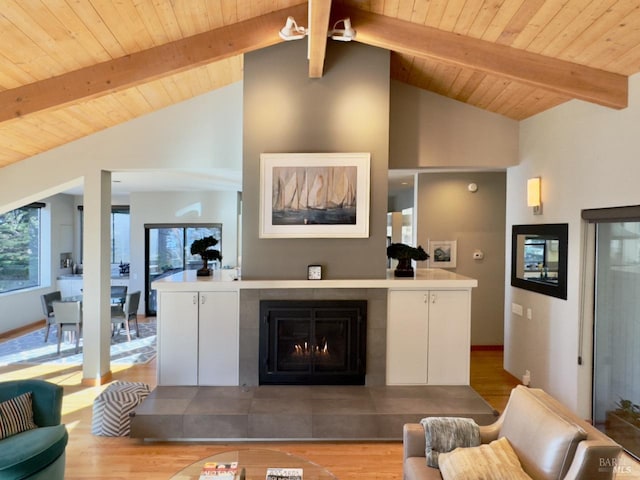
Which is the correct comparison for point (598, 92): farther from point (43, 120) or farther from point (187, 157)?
point (43, 120)

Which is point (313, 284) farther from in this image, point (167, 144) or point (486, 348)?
point (486, 348)

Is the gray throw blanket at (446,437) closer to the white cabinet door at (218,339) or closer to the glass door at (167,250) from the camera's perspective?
the white cabinet door at (218,339)

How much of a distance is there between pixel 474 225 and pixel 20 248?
848 cm

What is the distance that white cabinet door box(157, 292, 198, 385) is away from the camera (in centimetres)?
405

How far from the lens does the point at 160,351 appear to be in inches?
159

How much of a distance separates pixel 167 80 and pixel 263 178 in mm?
1468

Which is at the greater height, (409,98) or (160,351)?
(409,98)

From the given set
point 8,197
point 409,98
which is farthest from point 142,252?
point 409,98

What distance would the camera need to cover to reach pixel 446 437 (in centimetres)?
241

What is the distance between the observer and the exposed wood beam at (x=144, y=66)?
3.09m

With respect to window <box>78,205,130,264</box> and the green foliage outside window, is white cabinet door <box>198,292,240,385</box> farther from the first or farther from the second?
window <box>78,205,130,264</box>

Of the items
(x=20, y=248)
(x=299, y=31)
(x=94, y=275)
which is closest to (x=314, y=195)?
(x=299, y=31)

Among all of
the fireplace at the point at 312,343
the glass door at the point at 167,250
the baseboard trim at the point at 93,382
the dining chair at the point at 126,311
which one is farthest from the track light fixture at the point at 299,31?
the glass door at the point at 167,250

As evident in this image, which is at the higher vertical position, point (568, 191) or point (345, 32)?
point (345, 32)
